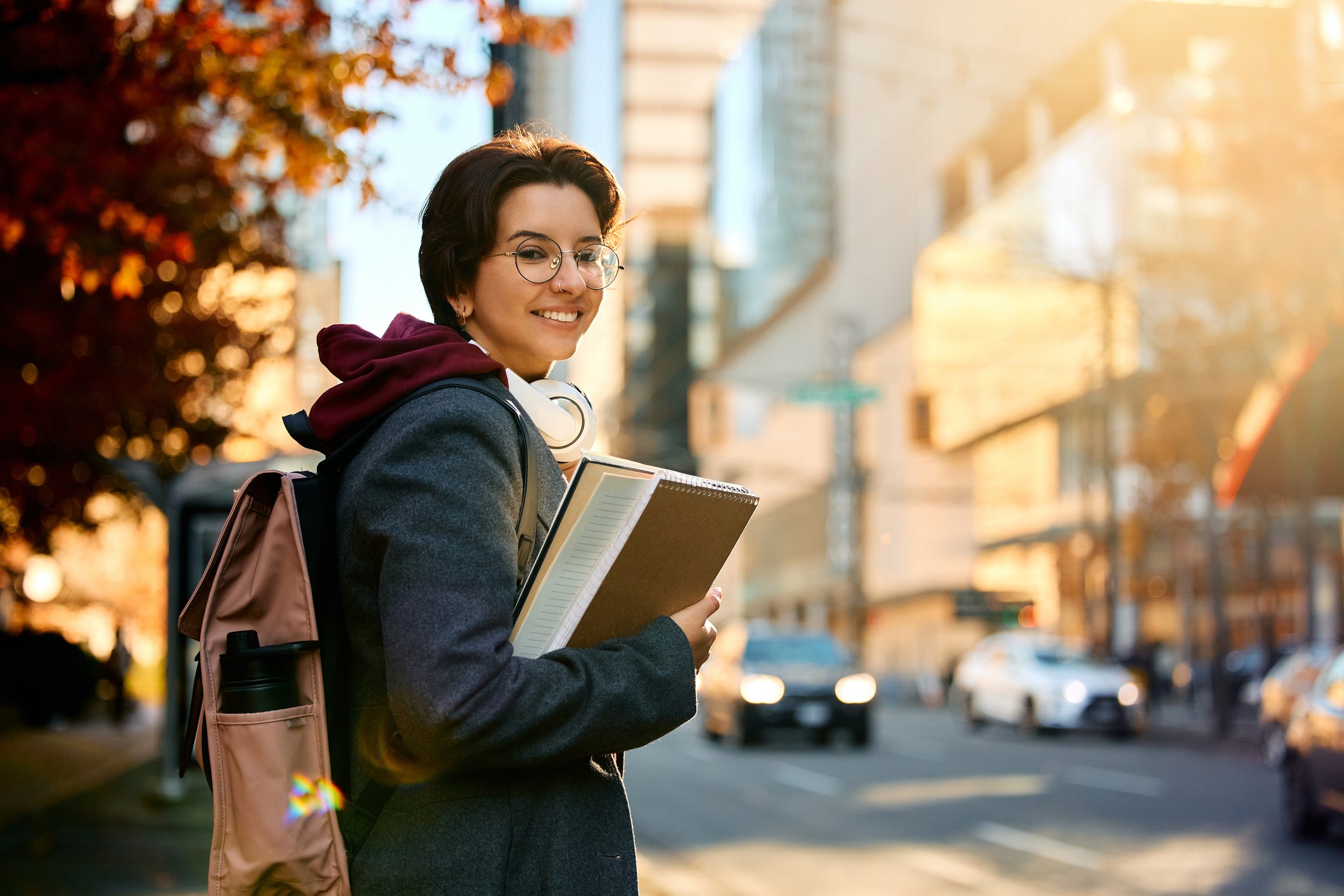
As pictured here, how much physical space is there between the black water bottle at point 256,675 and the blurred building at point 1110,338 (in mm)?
20264

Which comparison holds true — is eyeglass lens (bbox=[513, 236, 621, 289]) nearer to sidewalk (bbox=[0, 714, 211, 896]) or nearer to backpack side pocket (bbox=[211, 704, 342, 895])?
backpack side pocket (bbox=[211, 704, 342, 895])

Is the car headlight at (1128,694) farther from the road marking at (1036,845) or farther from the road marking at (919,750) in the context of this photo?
the road marking at (1036,845)

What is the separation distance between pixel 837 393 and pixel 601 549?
31.4 metres

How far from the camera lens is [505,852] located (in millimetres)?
2197

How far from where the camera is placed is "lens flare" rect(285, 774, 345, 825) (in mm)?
2148

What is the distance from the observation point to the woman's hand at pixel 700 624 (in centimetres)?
237

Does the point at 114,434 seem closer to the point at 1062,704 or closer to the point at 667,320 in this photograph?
the point at 1062,704

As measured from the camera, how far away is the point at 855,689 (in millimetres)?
Answer: 23781

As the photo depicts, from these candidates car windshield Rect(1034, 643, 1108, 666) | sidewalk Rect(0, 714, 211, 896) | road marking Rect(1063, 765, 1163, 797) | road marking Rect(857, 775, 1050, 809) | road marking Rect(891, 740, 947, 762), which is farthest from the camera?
car windshield Rect(1034, 643, 1108, 666)

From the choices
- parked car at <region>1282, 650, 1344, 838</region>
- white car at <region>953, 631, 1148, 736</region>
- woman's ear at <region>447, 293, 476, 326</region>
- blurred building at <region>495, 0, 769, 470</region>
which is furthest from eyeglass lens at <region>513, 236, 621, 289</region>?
blurred building at <region>495, 0, 769, 470</region>

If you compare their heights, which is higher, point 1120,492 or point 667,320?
point 667,320

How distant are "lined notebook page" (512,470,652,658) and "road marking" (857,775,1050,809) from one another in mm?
13410

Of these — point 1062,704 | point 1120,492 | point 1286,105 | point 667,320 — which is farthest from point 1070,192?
point 667,320

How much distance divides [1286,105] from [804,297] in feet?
243
